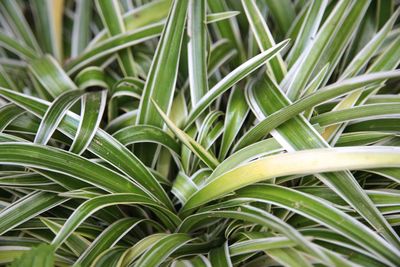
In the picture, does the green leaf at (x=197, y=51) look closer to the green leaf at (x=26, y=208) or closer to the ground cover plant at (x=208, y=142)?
the ground cover plant at (x=208, y=142)

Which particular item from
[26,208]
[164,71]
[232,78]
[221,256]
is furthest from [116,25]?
[221,256]

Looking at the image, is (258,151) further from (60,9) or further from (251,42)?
(60,9)

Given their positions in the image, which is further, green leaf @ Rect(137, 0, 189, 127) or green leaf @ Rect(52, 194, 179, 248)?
green leaf @ Rect(137, 0, 189, 127)

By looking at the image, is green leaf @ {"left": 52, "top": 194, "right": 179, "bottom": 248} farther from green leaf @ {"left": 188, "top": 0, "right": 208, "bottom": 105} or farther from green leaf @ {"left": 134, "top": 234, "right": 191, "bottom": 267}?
green leaf @ {"left": 188, "top": 0, "right": 208, "bottom": 105}

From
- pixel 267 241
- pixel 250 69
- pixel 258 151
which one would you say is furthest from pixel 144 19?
pixel 267 241

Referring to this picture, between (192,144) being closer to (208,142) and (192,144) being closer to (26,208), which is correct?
(208,142)

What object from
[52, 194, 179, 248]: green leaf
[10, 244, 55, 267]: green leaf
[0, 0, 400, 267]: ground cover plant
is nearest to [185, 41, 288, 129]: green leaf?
[0, 0, 400, 267]: ground cover plant

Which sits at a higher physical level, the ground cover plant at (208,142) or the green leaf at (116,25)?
the green leaf at (116,25)

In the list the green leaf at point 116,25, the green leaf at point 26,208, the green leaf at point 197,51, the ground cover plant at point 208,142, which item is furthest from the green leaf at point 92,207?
the green leaf at point 116,25
